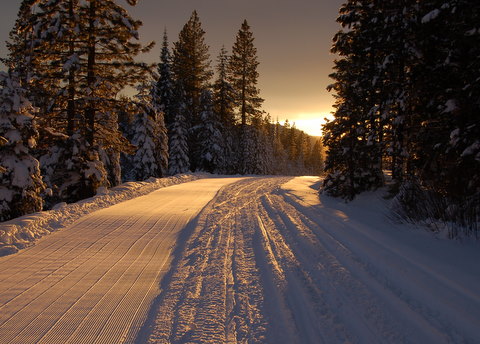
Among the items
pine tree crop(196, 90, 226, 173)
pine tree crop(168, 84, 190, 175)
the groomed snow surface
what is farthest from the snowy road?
→ pine tree crop(196, 90, 226, 173)

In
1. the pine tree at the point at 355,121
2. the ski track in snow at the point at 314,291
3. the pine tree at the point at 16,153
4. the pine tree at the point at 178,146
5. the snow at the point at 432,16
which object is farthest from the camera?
the pine tree at the point at 178,146

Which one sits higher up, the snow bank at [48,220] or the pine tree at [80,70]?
the pine tree at [80,70]

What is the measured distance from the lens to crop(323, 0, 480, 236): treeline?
6.93 meters

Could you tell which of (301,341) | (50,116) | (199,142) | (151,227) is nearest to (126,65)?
(50,116)

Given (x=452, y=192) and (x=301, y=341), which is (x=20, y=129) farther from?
(x=452, y=192)

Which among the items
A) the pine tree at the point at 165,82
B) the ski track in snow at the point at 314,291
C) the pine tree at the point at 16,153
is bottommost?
the ski track in snow at the point at 314,291

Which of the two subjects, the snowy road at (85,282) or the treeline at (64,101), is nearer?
the snowy road at (85,282)

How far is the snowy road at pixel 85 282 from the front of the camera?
3.35m

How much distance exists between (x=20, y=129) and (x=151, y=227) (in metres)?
6.73

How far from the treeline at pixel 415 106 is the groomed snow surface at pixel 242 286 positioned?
1.67m

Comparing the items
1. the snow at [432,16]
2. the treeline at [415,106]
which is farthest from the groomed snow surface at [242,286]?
the snow at [432,16]

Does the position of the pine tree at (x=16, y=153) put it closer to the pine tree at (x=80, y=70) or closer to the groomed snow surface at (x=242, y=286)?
the pine tree at (x=80, y=70)

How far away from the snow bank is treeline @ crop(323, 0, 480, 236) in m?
9.73

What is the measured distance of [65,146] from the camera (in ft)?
41.0
